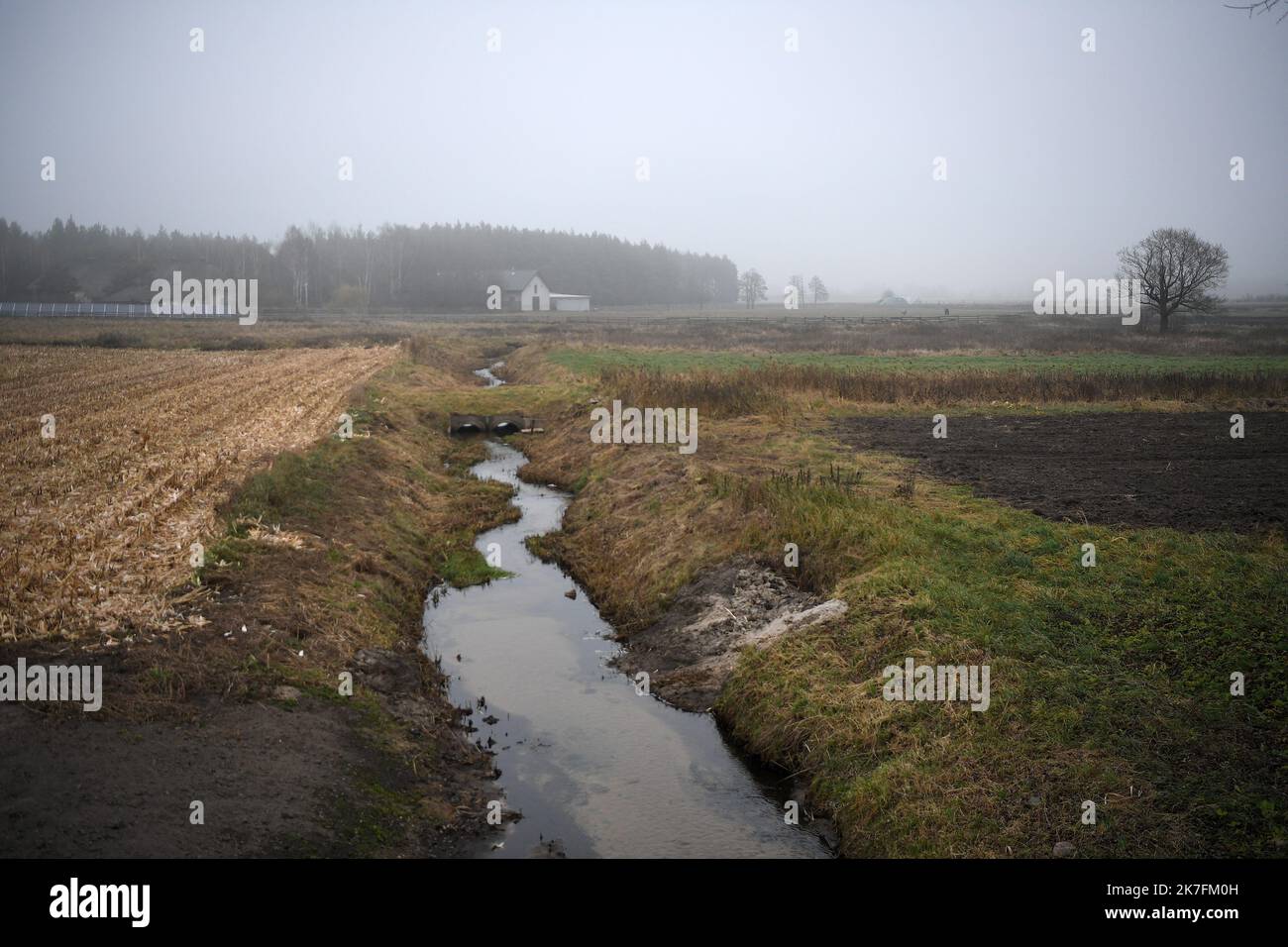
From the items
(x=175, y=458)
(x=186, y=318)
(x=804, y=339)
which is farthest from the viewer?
(x=186, y=318)

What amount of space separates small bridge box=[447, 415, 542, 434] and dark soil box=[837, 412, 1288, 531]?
1164cm

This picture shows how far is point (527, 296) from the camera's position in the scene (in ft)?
395

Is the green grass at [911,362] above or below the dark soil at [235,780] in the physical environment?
above

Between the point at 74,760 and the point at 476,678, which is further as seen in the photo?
the point at 476,678

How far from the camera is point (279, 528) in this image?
14.4 meters

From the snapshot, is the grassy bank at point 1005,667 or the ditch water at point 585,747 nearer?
the grassy bank at point 1005,667

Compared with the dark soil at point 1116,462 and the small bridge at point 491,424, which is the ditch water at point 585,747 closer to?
the dark soil at point 1116,462

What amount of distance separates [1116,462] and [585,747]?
15267 mm

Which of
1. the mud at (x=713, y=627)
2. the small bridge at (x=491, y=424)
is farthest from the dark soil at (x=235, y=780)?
the small bridge at (x=491, y=424)

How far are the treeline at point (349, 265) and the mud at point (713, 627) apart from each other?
10825cm

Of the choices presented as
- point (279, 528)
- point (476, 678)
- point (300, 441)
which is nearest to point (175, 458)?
point (300, 441)

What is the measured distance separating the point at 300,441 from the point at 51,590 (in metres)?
11.1

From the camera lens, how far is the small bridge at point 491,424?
105 feet
